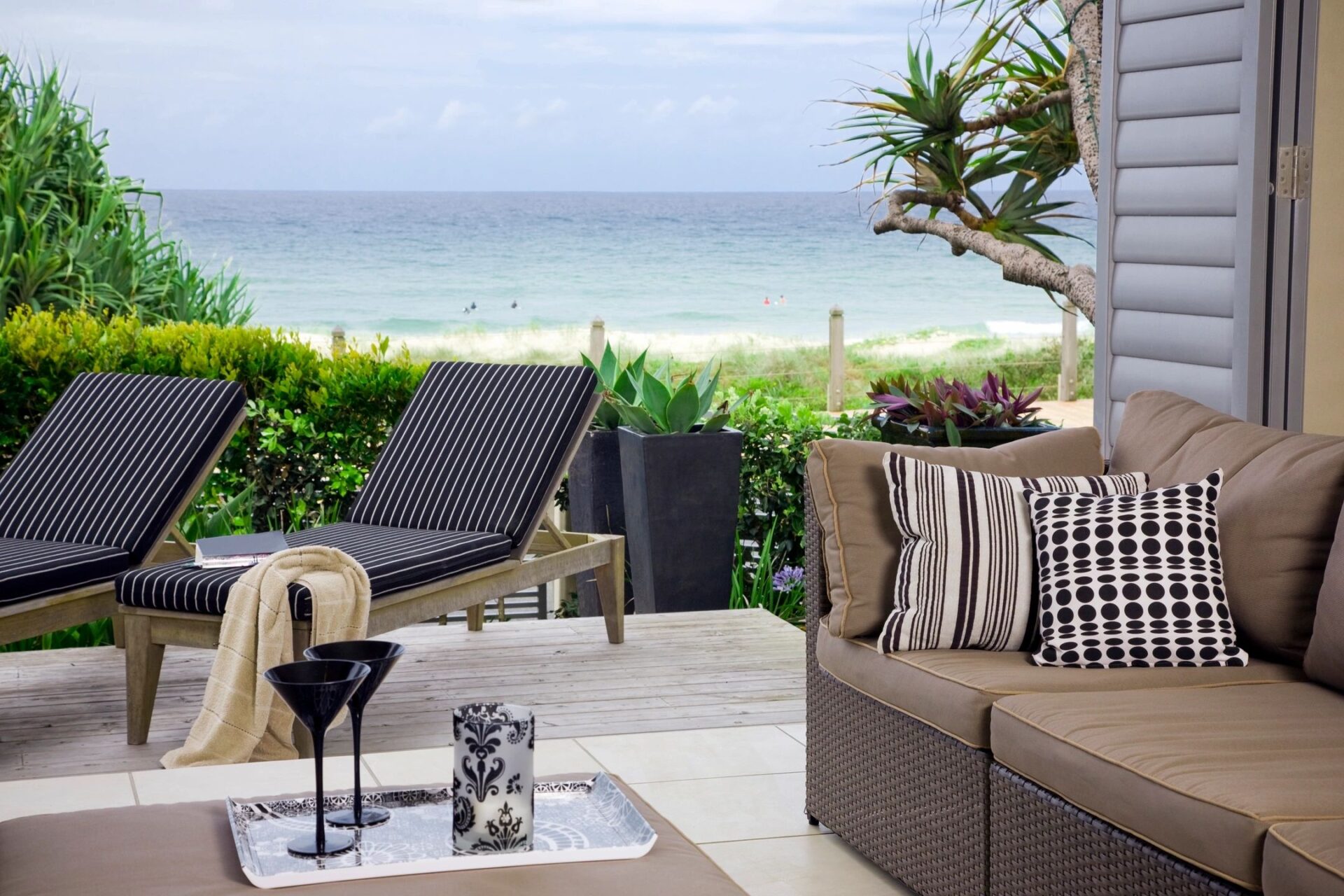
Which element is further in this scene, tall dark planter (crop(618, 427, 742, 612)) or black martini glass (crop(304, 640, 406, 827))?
tall dark planter (crop(618, 427, 742, 612))

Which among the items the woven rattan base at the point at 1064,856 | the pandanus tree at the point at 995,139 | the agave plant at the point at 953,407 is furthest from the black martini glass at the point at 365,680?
the pandanus tree at the point at 995,139

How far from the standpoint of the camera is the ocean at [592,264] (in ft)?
87.3

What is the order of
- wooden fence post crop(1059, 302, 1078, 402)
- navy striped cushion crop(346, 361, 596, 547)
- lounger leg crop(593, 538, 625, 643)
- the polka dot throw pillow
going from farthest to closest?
wooden fence post crop(1059, 302, 1078, 402) < lounger leg crop(593, 538, 625, 643) < navy striped cushion crop(346, 361, 596, 547) < the polka dot throw pillow

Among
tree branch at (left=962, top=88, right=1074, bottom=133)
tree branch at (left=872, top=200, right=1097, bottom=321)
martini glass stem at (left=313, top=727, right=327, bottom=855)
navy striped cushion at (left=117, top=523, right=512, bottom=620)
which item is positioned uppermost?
tree branch at (left=962, top=88, right=1074, bottom=133)

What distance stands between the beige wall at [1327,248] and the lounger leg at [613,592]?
2104 mm

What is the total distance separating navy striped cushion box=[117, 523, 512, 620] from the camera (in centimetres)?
349

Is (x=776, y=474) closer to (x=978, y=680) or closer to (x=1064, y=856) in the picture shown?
(x=978, y=680)

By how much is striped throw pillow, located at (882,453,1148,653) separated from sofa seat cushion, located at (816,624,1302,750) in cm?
4

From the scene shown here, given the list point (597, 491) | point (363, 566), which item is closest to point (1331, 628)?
point (363, 566)

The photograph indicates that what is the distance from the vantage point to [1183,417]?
3.00m

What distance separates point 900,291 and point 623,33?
710cm

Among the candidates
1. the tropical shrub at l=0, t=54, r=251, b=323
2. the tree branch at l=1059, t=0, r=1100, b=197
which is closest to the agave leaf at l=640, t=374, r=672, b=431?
the tree branch at l=1059, t=0, r=1100, b=197

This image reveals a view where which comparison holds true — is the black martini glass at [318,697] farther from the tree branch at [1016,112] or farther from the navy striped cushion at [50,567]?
the tree branch at [1016,112]

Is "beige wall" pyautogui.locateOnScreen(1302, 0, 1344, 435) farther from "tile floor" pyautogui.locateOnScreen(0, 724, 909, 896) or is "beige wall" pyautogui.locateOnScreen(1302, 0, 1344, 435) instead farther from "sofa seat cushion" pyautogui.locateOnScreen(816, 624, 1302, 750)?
"tile floor" pyautogui.locateOnScreen(0, 724, 909, 896)
